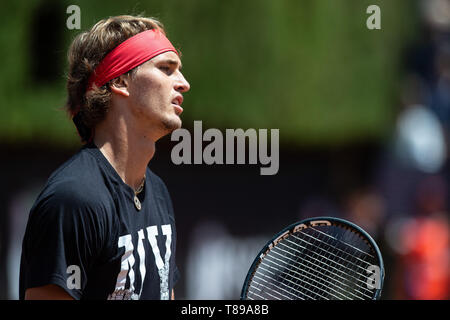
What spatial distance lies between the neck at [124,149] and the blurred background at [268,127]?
15.6ft

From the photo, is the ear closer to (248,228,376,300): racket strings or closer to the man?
the man

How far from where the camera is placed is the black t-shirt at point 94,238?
3393mm

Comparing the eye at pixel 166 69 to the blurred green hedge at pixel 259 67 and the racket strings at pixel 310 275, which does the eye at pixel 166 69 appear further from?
the blurred green hedge at pixel 259 67

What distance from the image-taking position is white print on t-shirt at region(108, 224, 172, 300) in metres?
3.63

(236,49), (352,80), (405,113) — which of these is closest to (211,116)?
(236,49)

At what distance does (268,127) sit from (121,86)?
18.4ft

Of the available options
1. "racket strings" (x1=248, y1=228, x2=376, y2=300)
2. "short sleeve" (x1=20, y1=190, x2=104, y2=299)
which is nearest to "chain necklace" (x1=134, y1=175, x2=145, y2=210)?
"short sleeve" (x1=20, y1=190, x2=104, y2=299)

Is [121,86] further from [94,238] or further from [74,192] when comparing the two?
[94,238]

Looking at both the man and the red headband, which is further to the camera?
the red headband

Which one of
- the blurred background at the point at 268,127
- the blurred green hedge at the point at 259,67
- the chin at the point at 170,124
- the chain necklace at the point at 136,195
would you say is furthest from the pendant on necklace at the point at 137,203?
the blurred background at the point at 268,127

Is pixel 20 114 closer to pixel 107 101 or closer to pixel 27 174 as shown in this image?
pixel 27 174

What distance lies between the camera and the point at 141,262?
12.2 feet

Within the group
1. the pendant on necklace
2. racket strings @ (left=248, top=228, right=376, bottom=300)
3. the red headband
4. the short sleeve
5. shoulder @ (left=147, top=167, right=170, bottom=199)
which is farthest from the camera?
shoulder @ (left=147, top=167, right=170, bottom=199)

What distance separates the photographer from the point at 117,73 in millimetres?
3918
